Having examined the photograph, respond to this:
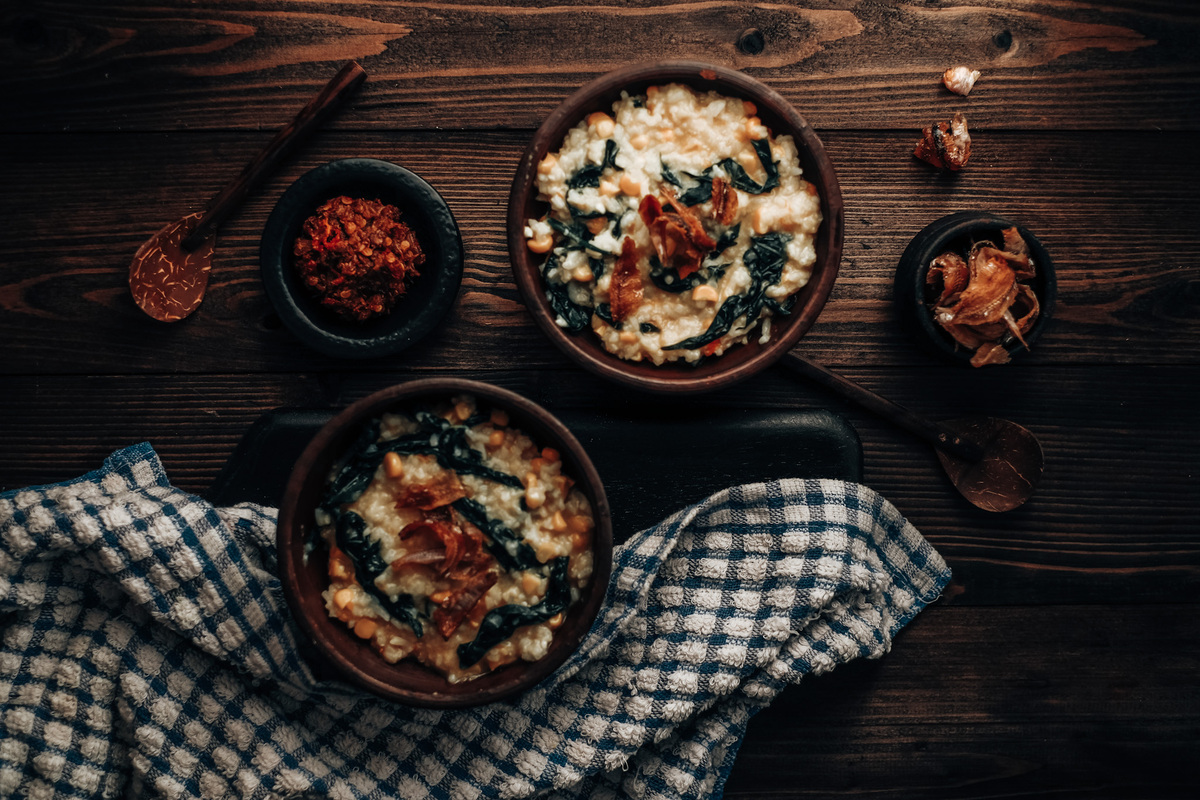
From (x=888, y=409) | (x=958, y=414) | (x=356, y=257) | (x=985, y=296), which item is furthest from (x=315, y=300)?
(x=958, y=414)

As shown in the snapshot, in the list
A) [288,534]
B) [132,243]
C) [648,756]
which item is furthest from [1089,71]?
[132,243]

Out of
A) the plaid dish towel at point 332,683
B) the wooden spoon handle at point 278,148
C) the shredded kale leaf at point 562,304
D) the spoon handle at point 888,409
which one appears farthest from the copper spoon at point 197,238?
the spoon handle at point 888,409

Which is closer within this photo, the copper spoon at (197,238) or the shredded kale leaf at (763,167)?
the shredded kale leaf at (763,167)

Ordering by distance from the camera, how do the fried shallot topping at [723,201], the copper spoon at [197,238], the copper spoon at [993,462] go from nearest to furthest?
the fried shallot topping at [723,201], the copper spoon at [197,238], the copper spoon at [993,462]

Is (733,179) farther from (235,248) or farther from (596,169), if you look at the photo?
(235,248)

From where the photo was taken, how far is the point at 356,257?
84.3 inches

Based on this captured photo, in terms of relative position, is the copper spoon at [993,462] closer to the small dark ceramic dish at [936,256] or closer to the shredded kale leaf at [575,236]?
the small dark ceramic dish at [936,256]

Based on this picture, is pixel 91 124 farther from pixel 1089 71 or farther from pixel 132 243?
pixel 1089 71

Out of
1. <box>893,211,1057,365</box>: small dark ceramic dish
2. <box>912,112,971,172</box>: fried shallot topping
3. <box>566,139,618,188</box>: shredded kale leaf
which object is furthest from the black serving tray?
<box>912,112,971,172</box>: fried shallot topping

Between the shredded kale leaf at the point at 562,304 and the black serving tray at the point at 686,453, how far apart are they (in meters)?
0.41

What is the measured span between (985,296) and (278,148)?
207cm

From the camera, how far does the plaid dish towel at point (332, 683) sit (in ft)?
7.14

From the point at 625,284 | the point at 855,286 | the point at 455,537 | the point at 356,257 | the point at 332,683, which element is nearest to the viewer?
the point at 455,537

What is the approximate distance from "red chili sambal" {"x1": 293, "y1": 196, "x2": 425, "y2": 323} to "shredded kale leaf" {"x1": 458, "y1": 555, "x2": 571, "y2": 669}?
883 millimetres
